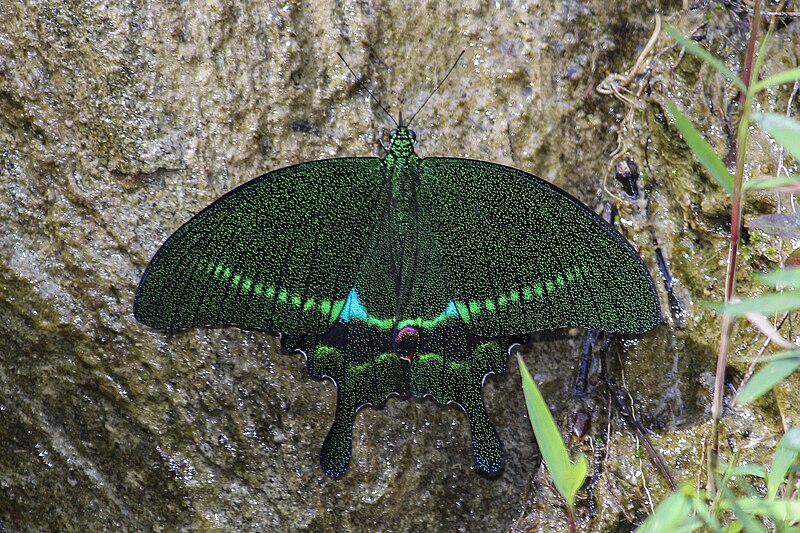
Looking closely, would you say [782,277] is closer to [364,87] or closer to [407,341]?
[407,341]

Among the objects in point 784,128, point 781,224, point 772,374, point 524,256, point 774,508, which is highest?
point 784,128

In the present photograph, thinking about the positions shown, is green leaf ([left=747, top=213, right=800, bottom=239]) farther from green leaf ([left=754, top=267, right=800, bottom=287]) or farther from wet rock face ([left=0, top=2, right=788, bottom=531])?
wet rock face ([left=0, top=2, right=788, bottom=531])

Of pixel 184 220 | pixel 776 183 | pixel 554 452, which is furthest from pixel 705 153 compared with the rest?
pixel 184 220

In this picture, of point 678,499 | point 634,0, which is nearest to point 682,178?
point 634,0

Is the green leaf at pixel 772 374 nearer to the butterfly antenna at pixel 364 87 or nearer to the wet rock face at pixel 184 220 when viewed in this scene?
the wet rock face at pixel 184 220

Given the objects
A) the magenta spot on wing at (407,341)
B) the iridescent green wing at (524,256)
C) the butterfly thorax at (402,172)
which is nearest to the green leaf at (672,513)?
the iridescent green wing at (524,256)

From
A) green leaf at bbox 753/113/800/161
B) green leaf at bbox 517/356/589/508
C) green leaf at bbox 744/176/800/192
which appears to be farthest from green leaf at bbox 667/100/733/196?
green leaf at bbox 517/356/589/508

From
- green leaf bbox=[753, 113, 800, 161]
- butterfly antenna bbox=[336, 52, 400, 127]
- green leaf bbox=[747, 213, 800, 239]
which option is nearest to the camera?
green leaf bbox=[753, 113, 800, 161]
